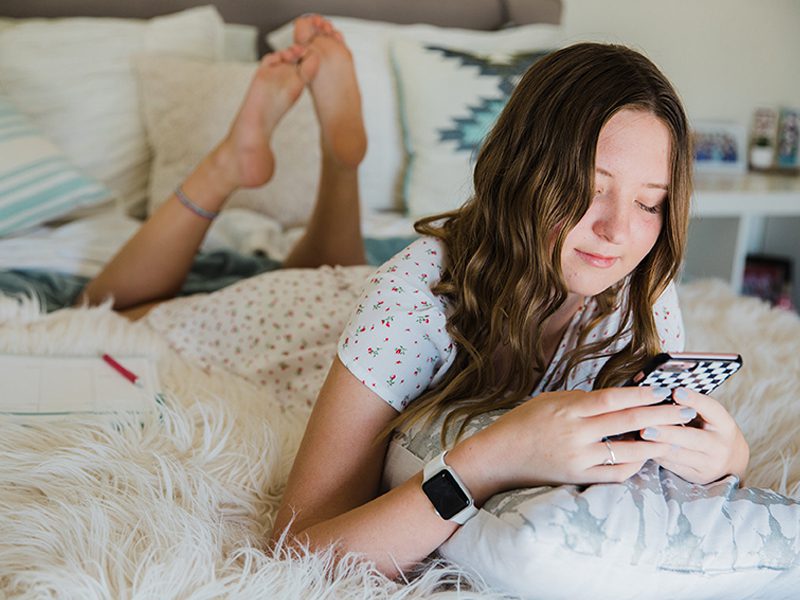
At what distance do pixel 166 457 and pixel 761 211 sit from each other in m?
1.87

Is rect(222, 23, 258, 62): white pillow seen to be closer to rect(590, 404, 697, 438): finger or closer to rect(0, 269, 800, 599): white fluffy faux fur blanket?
rect(0, 269, 800, 599): white fluffy faux fur blanket

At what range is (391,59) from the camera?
6.78 ft

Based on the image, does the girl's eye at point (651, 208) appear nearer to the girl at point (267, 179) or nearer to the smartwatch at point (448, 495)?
the smartwatch at point (448, 495)

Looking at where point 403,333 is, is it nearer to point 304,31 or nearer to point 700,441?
point 700,441

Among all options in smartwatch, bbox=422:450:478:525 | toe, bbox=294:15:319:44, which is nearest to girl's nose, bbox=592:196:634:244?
smartwatch, bbox=422:450:478:525

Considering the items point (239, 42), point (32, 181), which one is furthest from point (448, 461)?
→ point (239, 42)

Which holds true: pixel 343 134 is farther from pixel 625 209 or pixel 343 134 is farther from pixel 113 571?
pixel 113 571

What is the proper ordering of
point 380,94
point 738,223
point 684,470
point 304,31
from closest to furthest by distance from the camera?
point 684,470
point 304,31
point 380,94
point 738,223

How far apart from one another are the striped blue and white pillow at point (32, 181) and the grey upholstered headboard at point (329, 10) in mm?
372

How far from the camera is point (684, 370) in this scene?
0.73 metres

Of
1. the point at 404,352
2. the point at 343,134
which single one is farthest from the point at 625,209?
the point at 343,134

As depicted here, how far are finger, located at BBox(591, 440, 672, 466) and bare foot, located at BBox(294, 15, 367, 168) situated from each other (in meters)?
0.97

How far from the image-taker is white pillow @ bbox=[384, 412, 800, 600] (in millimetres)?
676

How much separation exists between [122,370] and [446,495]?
2.03 ft
